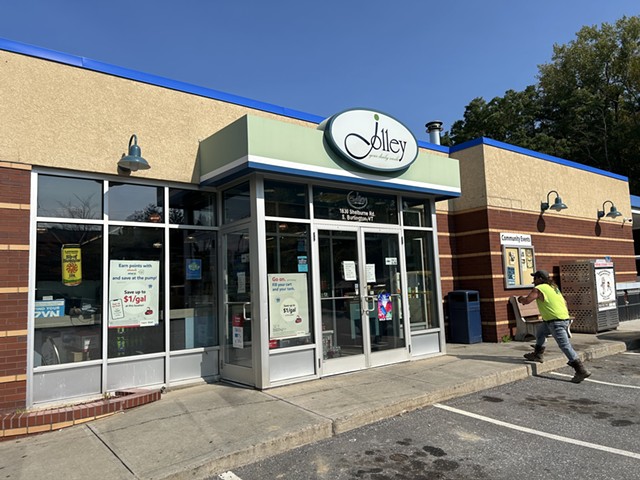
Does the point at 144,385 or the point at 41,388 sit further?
the point at 144,385

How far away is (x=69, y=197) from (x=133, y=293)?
1.58m

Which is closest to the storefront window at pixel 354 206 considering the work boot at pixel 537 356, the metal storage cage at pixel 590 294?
the work boot at pixel 537 356

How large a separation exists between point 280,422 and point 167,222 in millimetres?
3543

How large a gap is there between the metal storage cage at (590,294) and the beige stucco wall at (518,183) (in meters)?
1.70

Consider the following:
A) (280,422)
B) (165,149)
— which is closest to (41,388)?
(280,422)

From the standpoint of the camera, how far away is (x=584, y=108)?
97.9ft

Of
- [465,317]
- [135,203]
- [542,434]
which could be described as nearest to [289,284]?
[135,203]

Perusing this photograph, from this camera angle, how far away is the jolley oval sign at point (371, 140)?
7.35m

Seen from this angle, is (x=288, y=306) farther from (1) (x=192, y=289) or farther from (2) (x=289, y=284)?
(1) (x=192, y=289)

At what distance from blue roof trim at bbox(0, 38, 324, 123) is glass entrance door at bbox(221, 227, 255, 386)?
237 centimetres

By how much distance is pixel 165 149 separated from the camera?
7.02 meters

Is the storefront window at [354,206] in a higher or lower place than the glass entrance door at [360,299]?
higher

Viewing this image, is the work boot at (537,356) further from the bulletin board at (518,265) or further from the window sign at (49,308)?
the window sign at (49,308)

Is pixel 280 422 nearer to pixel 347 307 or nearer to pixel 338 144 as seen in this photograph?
pixel 347 307
